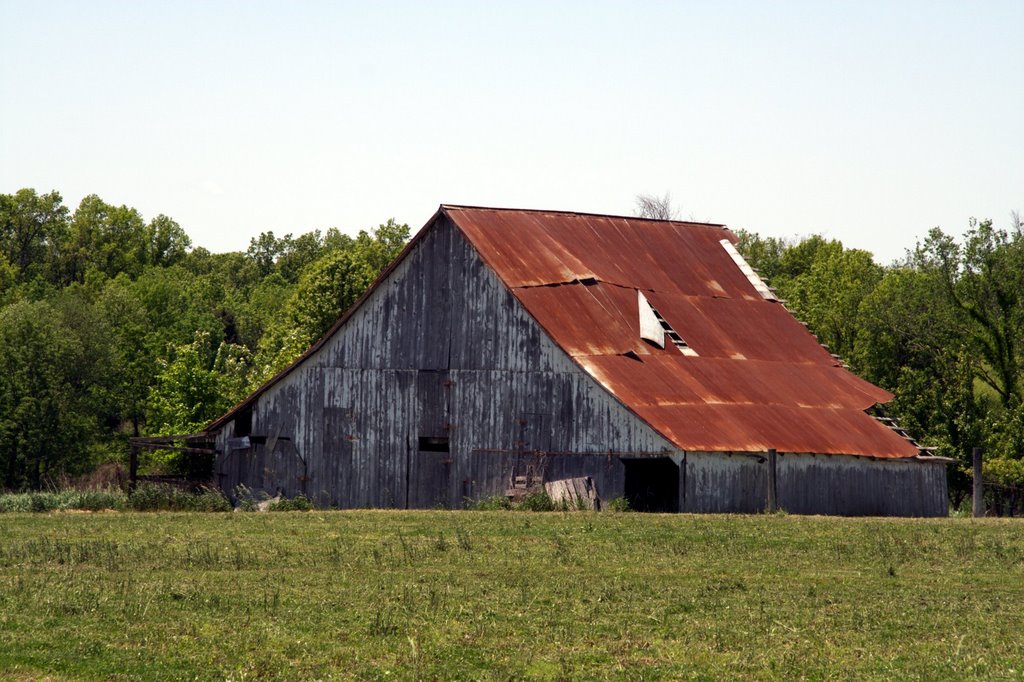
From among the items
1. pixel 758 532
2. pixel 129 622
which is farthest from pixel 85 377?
pixel 129 622

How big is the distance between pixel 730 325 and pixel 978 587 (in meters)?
25.0

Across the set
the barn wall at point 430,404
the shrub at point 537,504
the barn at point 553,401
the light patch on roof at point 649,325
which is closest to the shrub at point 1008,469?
the barn at point 553,401

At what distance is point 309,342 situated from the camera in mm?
82250

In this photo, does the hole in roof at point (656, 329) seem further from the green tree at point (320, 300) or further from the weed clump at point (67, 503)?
the green tree at point (320, 300)

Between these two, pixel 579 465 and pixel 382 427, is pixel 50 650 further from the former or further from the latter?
pixel 382 427

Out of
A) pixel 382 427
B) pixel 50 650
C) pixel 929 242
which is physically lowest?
pixel 50 650

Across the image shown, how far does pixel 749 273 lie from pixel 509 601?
33701mm

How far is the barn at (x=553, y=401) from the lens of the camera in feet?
136

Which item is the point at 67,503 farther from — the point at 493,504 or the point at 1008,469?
the point at 1008,469

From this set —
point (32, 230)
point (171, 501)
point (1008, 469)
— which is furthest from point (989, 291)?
point (32, 230)

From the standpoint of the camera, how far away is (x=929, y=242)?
231ft

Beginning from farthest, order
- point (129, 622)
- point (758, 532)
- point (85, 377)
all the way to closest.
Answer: point (85, 377), point (758, 532), point (129, 622)

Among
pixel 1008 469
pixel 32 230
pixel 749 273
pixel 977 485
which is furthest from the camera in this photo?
pixel 32 230

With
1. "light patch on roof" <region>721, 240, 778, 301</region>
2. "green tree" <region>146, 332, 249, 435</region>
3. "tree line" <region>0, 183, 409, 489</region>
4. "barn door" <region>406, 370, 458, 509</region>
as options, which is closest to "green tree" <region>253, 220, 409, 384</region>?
"tree line" <region>0, 183, 409, 489</region>
